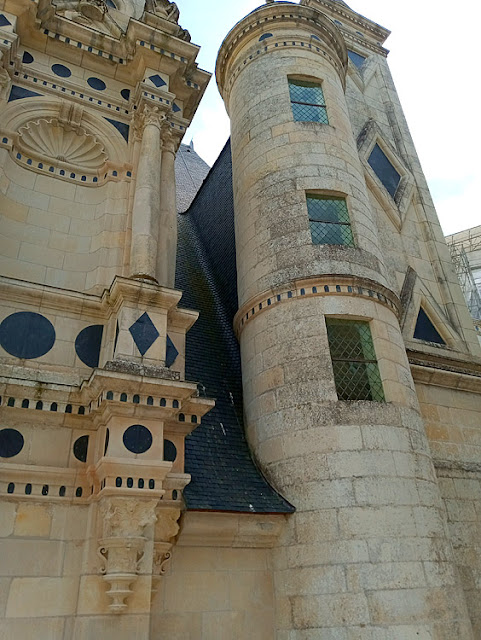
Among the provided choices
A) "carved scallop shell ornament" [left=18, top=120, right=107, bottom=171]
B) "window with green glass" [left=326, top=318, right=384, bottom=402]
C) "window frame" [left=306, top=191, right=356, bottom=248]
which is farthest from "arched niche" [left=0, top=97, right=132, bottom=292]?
"window with green glass" [left=326, top=318, right=384, bottom=402]

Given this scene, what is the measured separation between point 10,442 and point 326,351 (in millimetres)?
4435

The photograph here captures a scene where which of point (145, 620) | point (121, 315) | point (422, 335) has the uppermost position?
point (422, 335)

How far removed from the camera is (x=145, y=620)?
16.7ft

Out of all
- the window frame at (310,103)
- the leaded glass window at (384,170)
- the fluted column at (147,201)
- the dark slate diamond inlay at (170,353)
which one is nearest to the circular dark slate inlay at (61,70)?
the fluted column at (147,201)

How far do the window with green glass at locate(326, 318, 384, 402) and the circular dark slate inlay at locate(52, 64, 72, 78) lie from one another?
610 cm

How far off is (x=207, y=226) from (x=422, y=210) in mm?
5928

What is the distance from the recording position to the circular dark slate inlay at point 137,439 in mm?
5523

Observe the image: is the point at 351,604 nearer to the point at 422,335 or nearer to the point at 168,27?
the point at 422,335

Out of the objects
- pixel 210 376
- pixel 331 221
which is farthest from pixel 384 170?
pixel 210 376

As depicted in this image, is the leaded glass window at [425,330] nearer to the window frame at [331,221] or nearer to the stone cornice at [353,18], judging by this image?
the window frame at [331,221]

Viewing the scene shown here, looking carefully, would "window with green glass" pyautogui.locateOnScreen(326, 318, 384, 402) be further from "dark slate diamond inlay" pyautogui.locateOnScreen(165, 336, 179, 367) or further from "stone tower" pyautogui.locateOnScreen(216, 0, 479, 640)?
"dark slate diamond inlay" pyautogui.locateOnScreen(165, 336, 179, 367)

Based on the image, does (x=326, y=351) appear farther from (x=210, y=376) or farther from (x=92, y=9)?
(x=92, y=9)

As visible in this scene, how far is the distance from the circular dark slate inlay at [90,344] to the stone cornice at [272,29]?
8151 millimetres

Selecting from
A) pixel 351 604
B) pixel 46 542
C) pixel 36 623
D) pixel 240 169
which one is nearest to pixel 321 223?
pixel 240 169
